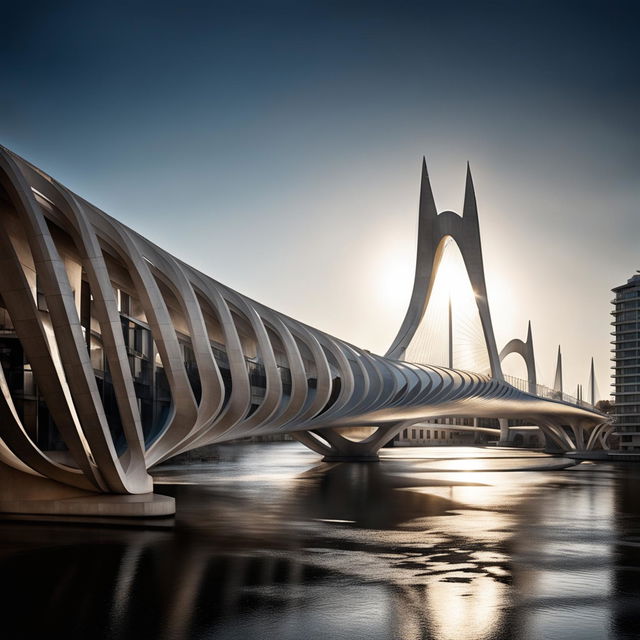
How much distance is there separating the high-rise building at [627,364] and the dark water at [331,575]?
6953cm

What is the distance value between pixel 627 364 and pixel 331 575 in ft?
275

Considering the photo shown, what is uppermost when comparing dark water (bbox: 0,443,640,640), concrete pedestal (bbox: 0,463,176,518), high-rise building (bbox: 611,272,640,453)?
high-rise building (bbox: 611,272,640,453)

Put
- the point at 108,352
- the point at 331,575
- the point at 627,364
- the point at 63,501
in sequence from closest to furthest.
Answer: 1. the point at 331,575
2. the point at 108,352
3. the point at 63,501
4. the point at 627,364

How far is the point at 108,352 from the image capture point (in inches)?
659

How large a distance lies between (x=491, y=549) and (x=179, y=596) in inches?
243

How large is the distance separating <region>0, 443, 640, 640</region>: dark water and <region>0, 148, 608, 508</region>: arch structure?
6.02ft

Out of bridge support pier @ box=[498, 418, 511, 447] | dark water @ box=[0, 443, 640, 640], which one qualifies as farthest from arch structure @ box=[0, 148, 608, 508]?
bridge support pier @ box=[498, 418, 511, 447]

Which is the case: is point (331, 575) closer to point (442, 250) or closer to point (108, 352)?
point (108, 352)

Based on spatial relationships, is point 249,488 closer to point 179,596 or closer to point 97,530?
point 97,530

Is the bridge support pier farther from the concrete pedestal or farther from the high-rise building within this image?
the concrete pedestal

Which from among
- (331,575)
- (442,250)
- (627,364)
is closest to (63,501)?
(331,575)

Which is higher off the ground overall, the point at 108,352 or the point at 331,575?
the point at 108,352

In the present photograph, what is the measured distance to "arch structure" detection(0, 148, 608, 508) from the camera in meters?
15.5

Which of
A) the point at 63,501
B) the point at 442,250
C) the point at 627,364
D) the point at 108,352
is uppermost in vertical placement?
the point at 442,250
